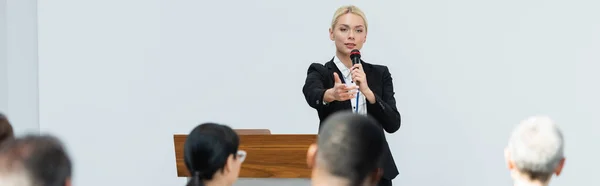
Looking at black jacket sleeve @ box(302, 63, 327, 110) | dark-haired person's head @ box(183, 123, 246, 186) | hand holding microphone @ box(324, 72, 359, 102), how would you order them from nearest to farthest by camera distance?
dark-haired person's head @ box(183, 123, 246, 186) → hand holding microphone @ box(324, 72, 359, 102) → black jacket sleeve @ box(302, 63, 327, 110)

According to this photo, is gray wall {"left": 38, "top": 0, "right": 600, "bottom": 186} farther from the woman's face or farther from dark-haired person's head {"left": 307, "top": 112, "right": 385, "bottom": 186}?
dark-haired person's head {"left": 307, "top": 112, "right": 385, "bottom": 186}

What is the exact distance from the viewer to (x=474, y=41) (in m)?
5.19

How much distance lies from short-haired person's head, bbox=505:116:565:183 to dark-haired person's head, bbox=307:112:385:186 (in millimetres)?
380

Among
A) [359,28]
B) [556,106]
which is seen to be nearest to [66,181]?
[359,28]

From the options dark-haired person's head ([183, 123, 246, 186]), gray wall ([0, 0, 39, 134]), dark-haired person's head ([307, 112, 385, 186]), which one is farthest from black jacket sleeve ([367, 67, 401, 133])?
gray wall ([0, 0, 39, 134])

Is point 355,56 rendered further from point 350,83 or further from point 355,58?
point 350,83

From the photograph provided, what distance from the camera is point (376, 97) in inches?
127

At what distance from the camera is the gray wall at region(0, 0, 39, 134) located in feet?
18.2

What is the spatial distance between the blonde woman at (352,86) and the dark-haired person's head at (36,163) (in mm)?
1386

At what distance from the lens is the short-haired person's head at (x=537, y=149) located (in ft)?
7.08

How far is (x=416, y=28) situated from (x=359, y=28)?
1759 millimetres

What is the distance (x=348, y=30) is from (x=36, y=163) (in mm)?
1813

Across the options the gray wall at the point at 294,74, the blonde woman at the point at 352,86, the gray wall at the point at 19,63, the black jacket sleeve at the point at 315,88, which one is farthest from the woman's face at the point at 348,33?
the gray wall at the point at 19,63

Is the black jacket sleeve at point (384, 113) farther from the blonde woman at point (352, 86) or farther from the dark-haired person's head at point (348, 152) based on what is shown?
the dark-haired person's head at point (348, 152)
